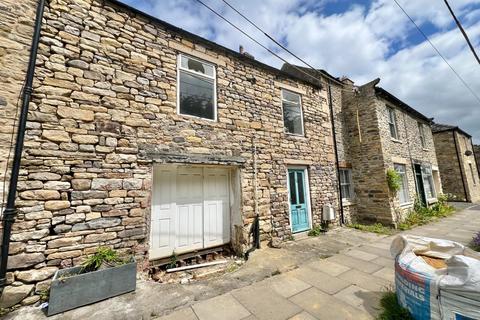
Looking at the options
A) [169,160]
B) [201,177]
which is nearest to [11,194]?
[169,160]

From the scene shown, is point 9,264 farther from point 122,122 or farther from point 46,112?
point 122,122

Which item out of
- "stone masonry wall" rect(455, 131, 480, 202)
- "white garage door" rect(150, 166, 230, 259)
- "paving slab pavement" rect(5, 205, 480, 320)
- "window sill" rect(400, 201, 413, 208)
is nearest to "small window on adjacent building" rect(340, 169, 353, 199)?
"window sill" rect(400, 201, 413, 208)

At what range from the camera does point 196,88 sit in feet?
18.0

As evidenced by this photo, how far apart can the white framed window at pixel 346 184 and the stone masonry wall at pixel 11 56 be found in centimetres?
940

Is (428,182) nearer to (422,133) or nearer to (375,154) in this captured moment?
(422,133)

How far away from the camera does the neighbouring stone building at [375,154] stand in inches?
321

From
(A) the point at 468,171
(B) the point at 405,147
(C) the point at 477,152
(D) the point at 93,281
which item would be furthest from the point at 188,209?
(C) the point at 477,152

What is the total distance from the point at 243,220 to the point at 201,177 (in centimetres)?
157

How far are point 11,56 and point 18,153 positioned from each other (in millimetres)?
1626

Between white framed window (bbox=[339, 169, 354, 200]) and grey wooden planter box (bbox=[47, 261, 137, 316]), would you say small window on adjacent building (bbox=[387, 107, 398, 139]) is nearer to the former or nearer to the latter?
white framed window (bbox=[339, 169, 354, 200])

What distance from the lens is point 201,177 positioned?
5391mm

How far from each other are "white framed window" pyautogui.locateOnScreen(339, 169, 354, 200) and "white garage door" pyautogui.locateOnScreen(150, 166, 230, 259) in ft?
17.4

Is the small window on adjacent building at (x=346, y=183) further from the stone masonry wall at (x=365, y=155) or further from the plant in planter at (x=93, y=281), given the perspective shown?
the plant in planter at (x=93, y=281)

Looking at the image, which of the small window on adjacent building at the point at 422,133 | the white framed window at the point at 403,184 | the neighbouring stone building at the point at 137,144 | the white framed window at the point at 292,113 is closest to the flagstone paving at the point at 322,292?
the neighbouring stone building at the point at 137,144
